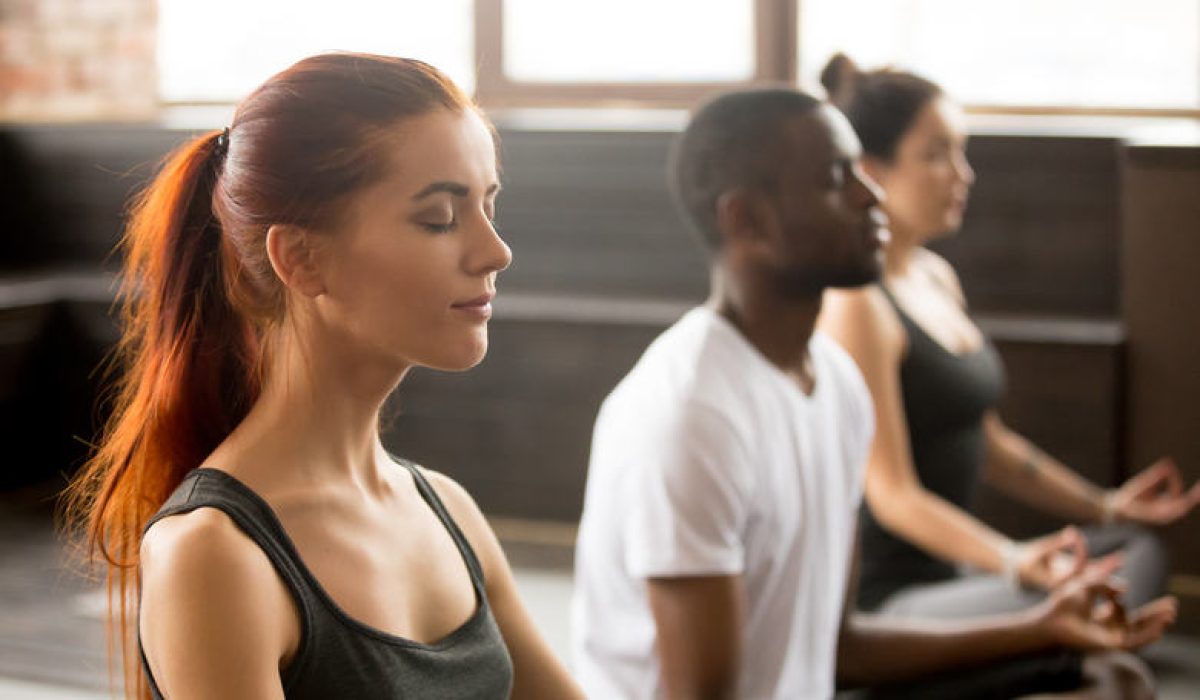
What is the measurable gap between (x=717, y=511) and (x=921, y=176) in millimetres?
1113

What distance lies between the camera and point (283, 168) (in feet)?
3.48

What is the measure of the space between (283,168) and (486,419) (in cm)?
328

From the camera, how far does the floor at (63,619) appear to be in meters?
3.11

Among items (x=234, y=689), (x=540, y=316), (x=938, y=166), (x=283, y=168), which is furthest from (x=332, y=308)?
(x=540, y=316)

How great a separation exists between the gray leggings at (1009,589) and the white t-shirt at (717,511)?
485 mm

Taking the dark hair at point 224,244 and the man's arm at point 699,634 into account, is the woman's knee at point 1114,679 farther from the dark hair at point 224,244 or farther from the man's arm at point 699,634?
the dark hair at point 224,244

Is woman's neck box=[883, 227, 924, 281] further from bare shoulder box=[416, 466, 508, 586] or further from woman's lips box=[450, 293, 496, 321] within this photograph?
woman's lips box=[450, 293, 496, 321]

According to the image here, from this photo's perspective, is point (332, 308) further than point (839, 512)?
No

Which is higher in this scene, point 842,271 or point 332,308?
point 332,308

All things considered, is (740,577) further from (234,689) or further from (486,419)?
(486,419)

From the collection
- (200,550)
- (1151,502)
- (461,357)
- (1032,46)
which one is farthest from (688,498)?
(1032,46)

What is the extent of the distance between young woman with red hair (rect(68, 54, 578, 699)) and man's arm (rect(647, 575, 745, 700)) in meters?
0.47

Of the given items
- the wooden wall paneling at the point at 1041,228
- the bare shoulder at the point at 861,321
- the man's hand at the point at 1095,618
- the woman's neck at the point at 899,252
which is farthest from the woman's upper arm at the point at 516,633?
the wooden wall paneling at the point at 1041,228

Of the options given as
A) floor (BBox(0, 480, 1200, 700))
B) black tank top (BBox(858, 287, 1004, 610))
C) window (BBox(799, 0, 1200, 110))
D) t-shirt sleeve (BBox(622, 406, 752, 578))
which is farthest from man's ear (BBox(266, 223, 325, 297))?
window (BBox(799, 0, 1200, 110))
